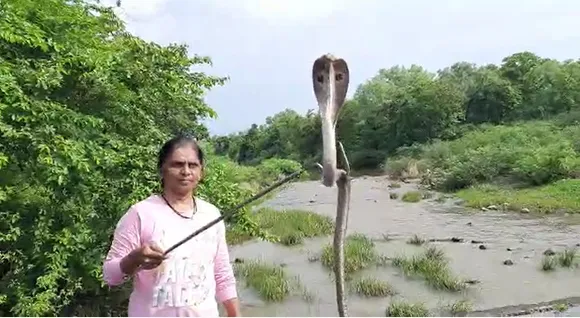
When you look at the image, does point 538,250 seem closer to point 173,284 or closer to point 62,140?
point 62,140

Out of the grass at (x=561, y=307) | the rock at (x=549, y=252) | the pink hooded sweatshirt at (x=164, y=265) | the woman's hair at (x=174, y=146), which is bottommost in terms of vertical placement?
the grass at (x=561, y=307)

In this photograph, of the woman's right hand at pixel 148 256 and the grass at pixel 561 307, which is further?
the grass at pixel 561 307

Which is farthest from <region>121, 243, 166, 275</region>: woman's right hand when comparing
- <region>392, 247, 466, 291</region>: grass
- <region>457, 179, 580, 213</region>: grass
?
<region>457, 179, 580, 213</region>: grass

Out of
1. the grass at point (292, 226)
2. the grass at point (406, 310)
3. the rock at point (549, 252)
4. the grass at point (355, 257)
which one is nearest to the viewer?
the grass at point (406, 310)

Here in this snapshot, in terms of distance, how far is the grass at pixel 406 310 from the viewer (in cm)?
997

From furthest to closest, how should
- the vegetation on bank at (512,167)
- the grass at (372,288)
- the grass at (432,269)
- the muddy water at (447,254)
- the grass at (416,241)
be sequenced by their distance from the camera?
the vegetation on bank at (512,167) → the grass at (416,241) → the grass at (432,269) → the grass at (372,288) → the muddy water at (447,254)

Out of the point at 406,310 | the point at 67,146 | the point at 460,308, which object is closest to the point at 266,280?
the point at 406,310

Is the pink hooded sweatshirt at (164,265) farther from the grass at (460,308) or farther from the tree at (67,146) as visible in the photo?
the grass at (460,308)

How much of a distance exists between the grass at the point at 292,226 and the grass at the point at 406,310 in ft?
18.8

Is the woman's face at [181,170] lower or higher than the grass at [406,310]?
higher

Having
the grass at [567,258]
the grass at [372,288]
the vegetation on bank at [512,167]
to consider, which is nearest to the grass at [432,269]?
the grass at [372,288]

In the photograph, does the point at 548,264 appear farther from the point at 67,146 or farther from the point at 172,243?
the point at 172,243

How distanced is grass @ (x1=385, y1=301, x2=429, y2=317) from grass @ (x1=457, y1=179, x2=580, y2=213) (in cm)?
1211

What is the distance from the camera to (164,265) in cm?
208
